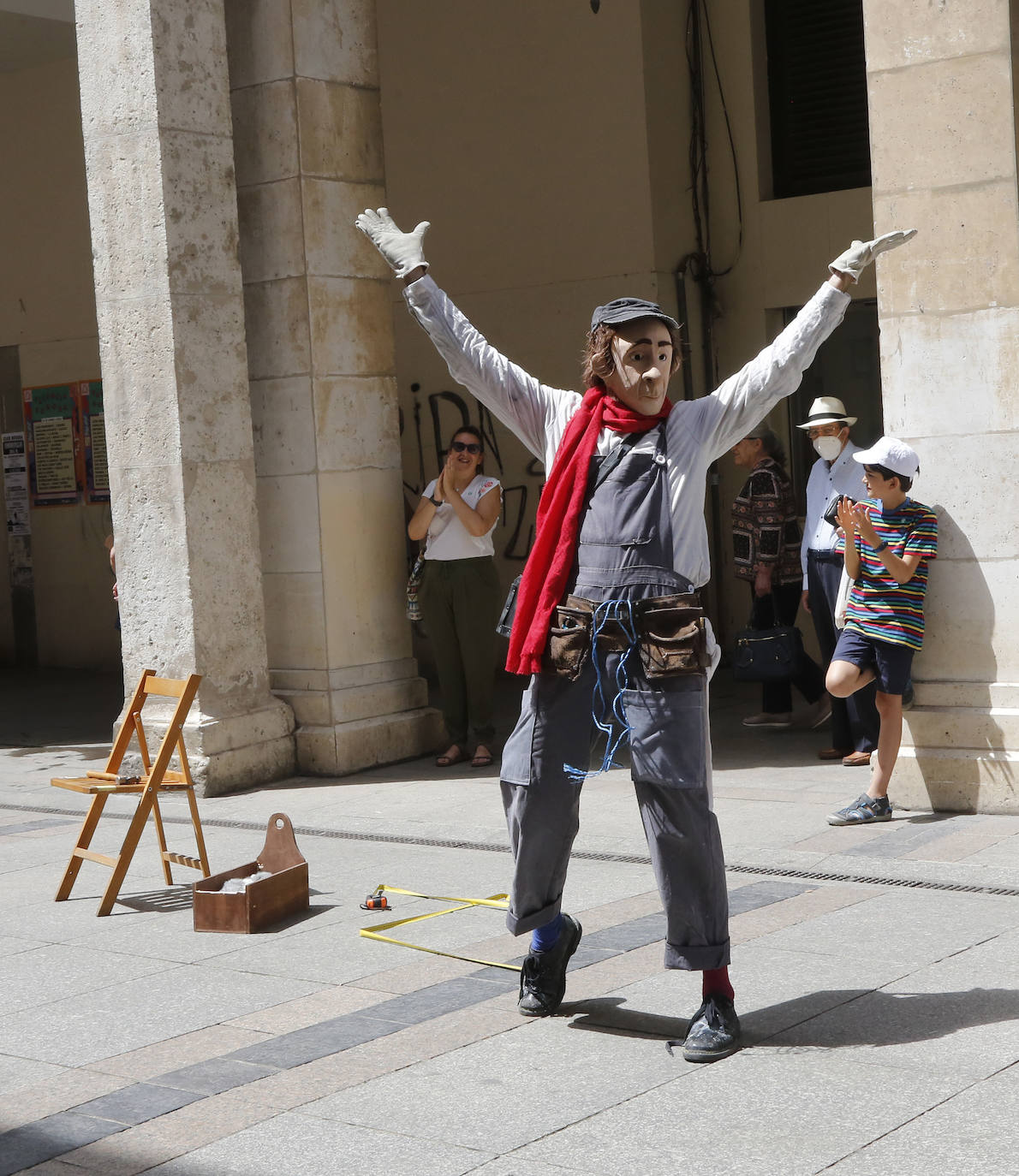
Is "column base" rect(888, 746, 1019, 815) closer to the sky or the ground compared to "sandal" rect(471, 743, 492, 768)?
closer to the sky

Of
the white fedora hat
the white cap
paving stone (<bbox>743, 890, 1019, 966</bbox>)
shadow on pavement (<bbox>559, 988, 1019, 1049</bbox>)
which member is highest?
the white fedora hat

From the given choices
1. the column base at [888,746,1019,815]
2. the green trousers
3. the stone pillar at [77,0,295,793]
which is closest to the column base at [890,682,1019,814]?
the column base at [888,746,1019,815]

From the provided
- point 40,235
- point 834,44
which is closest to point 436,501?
point 834,44

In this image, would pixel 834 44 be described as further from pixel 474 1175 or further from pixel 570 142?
pixel 474 1175

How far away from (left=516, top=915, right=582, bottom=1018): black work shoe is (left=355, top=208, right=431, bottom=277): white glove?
191cm

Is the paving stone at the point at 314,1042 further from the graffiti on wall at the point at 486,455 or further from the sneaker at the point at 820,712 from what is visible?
the graffiti on wall at the point at 486,455

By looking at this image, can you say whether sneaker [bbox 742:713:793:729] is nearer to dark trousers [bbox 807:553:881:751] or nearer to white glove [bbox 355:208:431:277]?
dark trousers [bbox 807:553:881:751]

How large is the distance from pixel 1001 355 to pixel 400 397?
23.5 ft

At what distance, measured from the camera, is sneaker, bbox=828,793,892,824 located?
6.84m

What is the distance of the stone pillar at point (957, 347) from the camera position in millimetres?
6707

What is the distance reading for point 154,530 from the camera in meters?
8.59

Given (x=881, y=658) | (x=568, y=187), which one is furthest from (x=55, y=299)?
(x=881, y=658)

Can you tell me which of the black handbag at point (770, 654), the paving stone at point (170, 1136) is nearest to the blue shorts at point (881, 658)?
the black handbag at point (770, 654)

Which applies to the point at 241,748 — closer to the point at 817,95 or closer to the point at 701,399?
the point at 701,399
